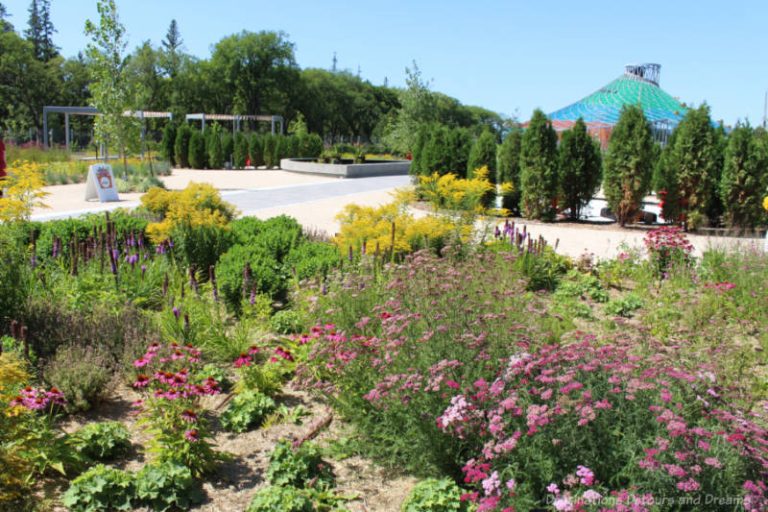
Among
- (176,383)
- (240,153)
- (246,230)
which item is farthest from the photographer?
(240,153)

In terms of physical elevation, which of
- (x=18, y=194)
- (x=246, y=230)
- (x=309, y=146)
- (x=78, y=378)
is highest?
(x=309, y=146)

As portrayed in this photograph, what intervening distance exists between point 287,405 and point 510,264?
2.85 metres

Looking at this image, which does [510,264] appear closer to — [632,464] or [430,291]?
[430,291]

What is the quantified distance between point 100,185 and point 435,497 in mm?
14391

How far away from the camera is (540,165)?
12938 millimetres

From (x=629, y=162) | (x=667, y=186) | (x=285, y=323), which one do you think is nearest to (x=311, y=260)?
(x=285, y=323)

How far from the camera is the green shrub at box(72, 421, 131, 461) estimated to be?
3.47m

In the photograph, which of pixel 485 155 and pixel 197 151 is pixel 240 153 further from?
pixel 485 155

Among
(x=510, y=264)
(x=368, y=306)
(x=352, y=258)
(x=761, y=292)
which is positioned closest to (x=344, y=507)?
(x=368, y=306)

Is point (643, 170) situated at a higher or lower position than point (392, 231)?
higher

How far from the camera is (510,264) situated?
627cm

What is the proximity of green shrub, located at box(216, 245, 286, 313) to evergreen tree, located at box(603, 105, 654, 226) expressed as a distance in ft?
26.6

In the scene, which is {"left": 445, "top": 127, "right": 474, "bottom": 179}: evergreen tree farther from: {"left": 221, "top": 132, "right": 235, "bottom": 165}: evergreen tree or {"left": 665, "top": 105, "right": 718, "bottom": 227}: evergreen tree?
{"left": 221, "top": 132, "right": 235, "bottom": 165}: evergreen tree

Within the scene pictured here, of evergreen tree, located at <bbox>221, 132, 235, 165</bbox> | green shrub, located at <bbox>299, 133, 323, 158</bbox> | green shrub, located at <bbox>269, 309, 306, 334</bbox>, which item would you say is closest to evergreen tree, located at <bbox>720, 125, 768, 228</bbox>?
green shrub, located at <bbox>269, 309, 306, 334</bbox>
